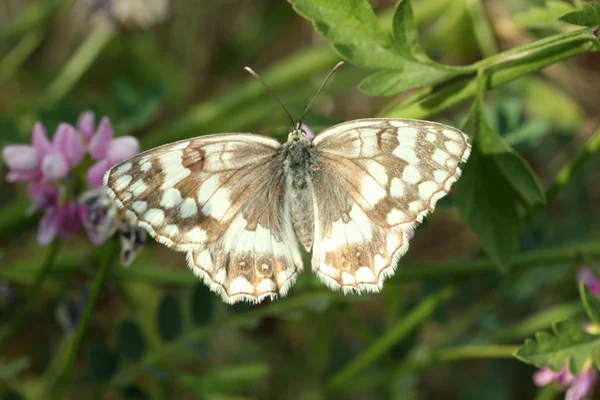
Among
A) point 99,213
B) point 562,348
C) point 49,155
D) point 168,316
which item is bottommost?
point 562,348

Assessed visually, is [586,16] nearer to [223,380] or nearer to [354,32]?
[354,32]

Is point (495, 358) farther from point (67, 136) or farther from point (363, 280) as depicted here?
point (67, 136)

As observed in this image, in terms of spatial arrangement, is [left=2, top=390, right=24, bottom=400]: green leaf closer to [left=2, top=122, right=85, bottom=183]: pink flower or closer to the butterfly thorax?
[left=2, top=122, right=85, bottom=183]: pink flower

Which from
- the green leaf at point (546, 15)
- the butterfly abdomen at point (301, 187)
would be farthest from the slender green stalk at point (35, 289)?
the green leaf at point (546, 15)

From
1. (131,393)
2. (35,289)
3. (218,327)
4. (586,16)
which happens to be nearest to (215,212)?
(218,327)

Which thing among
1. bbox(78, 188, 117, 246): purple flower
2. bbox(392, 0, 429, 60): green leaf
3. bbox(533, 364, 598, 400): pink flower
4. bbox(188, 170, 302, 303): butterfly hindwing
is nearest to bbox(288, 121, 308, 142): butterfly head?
bbox(188, 170, 302, 303): butterfly hindwing

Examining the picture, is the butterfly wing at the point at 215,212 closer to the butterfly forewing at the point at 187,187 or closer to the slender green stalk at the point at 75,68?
the butterfly forewing at the point at 187,187

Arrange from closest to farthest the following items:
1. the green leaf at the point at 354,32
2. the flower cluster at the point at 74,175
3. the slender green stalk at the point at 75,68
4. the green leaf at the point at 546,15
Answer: the green leaf at the point at 354,32 → the green leaf at the point at 546,15 → the flower cluster at the point at 74,175 → the slender green stalk at the point at 75,68
